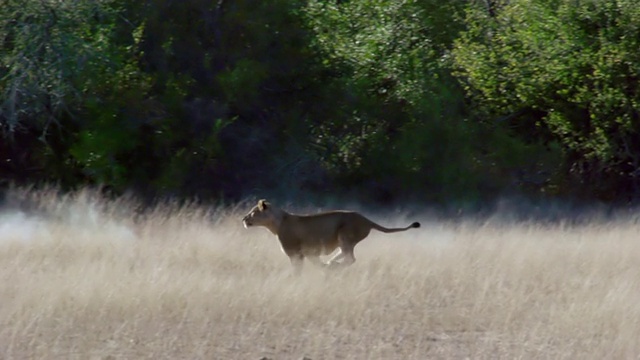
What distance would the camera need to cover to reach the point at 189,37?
862 inches

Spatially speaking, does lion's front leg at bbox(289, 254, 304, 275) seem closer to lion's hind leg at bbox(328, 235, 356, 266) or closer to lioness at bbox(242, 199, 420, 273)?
lioness at bbox(242, 199, 420, 273)

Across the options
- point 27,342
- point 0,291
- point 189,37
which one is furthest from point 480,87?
point 27,342

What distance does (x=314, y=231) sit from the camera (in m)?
13.1

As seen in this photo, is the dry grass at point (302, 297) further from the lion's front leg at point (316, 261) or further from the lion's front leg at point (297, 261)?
the lion's front leg at point (316, 261)

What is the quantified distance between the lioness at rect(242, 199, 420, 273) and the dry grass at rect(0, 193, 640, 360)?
30 centimetres

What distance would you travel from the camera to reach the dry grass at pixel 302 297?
9.14 meters

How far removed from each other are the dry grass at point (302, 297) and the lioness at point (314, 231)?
0.30m

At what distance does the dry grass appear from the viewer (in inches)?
360

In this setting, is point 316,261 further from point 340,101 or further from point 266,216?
point 340,101

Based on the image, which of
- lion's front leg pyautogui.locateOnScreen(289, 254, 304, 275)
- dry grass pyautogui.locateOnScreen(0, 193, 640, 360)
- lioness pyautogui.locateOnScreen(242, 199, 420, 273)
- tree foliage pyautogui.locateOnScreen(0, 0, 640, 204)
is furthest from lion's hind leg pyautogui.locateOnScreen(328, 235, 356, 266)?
tree foliage pyautogui.locateOnScreen(0, 0, 640, 204)

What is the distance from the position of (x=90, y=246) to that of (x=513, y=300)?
224 inches

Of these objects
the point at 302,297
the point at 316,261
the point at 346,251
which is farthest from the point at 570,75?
the point at 302,297

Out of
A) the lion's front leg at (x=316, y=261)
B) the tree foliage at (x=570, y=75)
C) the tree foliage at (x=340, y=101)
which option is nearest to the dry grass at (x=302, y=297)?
the lion's front leg at (x=316, y=261)

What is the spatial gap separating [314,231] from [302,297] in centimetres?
246
